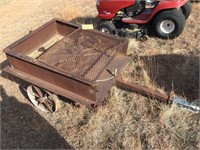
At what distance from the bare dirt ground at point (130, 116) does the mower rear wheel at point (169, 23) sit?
0.17 meters

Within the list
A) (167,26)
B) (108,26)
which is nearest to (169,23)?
(167,26)

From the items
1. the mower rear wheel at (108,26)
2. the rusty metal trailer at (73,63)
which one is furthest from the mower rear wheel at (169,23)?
the rusty metal trailer at (73,63)

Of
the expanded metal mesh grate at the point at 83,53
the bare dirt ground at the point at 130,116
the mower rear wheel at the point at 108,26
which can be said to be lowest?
the bare dirt ground at the point at 130,116

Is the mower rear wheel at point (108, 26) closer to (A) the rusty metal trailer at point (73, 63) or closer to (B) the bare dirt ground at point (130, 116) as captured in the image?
(B) the bare dirt ground at point (130, 116)

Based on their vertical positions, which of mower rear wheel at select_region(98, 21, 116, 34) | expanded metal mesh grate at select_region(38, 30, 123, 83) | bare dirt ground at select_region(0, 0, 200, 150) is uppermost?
expanded metal mesh grate at select_region(38, 30, 123, 83)

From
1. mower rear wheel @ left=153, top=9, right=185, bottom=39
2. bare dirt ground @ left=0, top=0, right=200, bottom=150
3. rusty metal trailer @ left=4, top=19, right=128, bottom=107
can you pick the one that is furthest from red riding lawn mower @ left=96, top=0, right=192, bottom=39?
rusty metal trailer @ left=4, top=19, right=128, bottom=107

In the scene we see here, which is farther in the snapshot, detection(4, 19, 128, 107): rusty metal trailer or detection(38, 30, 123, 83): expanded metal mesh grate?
detection(38, 30, 123, 83): expanded metal mesh grate

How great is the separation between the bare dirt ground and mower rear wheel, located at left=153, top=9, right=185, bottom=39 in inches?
6.7

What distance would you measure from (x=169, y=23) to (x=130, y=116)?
82.2 inches

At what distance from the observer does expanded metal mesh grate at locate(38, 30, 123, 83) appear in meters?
3.56

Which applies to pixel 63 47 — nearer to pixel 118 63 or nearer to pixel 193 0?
pixel 118 63

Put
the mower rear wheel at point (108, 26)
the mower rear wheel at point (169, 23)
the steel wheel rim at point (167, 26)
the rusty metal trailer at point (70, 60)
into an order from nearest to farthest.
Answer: the rusty metal trailer at point (70, 60) < the mower rear wheel at point (169, 23) < the steel wheel rim at point (167, 26) < the mower rear wheel at point (108, 26)

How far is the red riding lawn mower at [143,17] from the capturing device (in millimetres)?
4699

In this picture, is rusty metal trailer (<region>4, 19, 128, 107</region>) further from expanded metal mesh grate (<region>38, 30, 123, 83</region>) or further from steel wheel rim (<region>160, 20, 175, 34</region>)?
steel wheel rim (<region>160, 20, 175, 34</region>)
